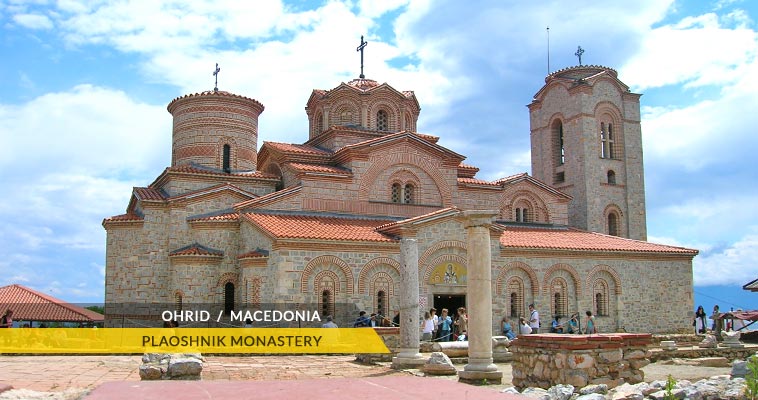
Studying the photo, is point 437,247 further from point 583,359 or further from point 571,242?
point 583,359

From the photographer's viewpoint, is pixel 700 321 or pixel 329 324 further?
Answer: pixel 700 321

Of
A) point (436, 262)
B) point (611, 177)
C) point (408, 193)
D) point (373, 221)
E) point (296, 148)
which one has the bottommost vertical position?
point (436, 262)

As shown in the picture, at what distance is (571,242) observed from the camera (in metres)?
23.0

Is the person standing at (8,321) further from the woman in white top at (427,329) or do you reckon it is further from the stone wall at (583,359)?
the stone wall at (583,359)

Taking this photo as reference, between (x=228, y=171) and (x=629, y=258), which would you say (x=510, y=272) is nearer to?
(x=629, y=258)

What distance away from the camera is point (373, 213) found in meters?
21.8

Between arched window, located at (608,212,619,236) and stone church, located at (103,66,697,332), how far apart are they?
96 millimetres

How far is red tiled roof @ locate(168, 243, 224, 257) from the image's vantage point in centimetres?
1992

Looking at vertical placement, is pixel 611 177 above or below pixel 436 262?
above

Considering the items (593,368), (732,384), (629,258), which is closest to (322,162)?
(629,258)

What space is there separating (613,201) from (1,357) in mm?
20817

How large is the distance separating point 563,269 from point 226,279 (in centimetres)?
1002

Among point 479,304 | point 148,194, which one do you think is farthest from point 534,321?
point 148,194

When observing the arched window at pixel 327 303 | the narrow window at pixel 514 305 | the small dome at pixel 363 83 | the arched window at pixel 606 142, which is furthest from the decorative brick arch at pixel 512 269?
the small dome at pixel 363 83
